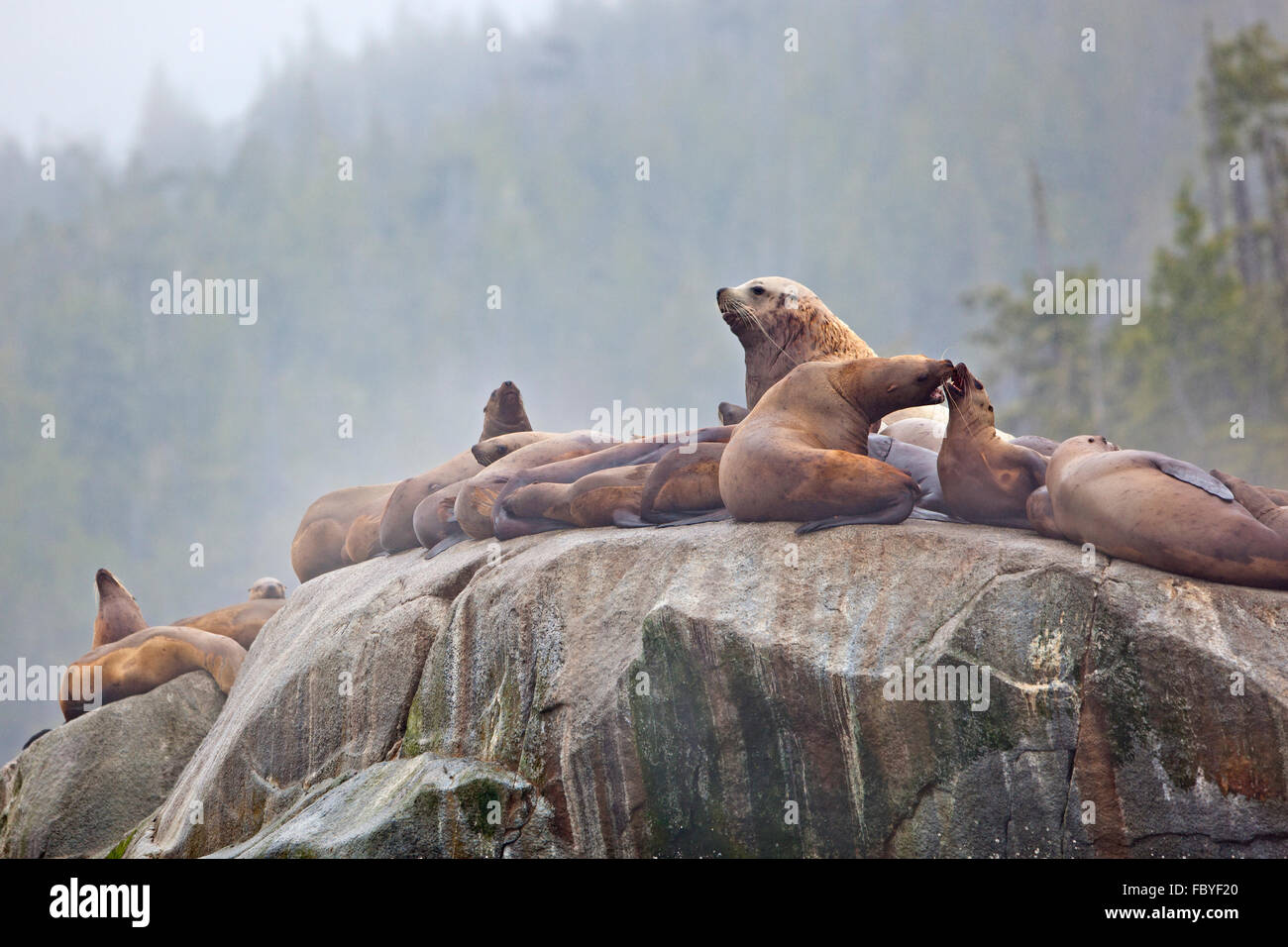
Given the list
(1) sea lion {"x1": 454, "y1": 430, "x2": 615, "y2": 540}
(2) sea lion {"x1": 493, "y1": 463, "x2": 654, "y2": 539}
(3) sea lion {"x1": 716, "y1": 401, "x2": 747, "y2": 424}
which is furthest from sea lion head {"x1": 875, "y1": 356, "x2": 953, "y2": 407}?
(1) sea lion {"x1": 454, "y1": 430, "x2": 615, "y2": 540}

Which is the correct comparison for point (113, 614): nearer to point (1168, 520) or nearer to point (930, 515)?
point (930, 515)

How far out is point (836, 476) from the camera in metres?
4.44

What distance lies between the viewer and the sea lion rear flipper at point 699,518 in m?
4.92

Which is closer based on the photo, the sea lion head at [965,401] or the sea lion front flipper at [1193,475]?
the sea lion front flipper at [1193,475]

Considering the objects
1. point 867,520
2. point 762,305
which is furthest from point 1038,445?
point 762,305

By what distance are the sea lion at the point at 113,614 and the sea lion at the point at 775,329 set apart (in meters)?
4.64

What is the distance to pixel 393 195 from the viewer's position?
51.3 meters

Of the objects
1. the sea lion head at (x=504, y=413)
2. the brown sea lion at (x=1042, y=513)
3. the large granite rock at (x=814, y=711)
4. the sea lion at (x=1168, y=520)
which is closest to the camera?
the large granite rock at (x=814, y=711)

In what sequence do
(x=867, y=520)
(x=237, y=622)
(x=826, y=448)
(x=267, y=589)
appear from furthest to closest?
(x=267, y=589)
(x=237, y=622)
(x=826, y=448)
(x=867, y=520)

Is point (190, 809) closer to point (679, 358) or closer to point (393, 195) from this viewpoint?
point (679, 358)

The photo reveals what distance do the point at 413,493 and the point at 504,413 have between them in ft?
2.73

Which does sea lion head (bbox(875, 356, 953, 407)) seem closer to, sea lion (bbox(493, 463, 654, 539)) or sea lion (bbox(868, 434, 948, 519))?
sea lion (bbox(868, 434, 948, 519))

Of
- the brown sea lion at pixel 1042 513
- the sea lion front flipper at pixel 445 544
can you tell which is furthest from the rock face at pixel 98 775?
the brown sea lion at pixel 1042 513

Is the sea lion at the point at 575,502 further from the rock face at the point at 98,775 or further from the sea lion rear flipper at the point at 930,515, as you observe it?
the rock face at the point at 98,775
